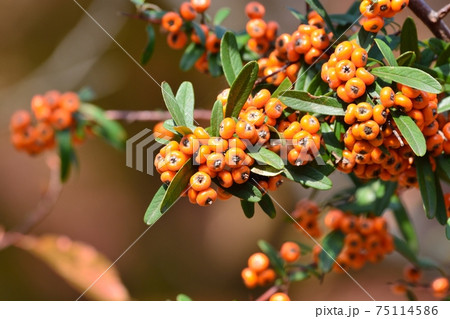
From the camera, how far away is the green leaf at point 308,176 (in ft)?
3.38

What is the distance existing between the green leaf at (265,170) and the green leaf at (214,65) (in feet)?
1.86

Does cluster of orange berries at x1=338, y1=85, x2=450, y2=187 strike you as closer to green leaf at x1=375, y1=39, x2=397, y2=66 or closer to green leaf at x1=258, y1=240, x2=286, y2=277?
green leaf at x1=375, y1=39, x2=397, y2=66

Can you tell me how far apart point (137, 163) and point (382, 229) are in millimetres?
825

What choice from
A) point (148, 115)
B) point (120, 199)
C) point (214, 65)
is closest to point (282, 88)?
point (214, 65)

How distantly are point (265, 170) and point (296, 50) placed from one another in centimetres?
37

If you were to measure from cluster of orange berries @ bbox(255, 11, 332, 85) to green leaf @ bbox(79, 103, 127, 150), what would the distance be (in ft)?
2.38

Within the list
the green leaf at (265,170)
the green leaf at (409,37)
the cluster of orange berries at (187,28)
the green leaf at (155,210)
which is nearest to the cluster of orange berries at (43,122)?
the cluster of orange berries at (187,28)

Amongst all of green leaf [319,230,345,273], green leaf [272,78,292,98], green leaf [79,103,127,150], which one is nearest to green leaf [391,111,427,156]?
green leaf [272,78,292,98]

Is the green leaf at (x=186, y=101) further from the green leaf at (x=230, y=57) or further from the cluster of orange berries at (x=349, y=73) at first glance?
the cluster of orange berries at (x=349, y=73)

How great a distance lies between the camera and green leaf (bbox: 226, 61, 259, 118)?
1042 mm

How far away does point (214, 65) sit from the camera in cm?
152

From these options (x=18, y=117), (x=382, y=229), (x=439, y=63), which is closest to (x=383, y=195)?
(x=382, y=229)

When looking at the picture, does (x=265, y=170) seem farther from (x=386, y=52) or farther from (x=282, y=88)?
(x=386, y=52)

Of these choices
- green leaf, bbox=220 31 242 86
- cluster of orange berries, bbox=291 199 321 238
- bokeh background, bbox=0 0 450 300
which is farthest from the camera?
bokeh background, bbox=0 0 450 300
